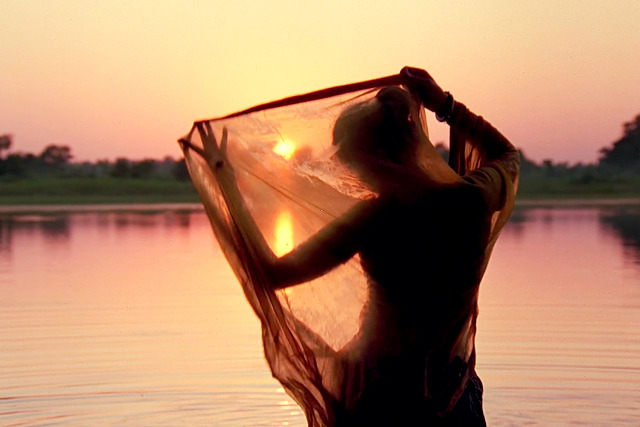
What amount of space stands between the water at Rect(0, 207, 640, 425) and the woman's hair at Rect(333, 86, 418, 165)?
2.69 meters

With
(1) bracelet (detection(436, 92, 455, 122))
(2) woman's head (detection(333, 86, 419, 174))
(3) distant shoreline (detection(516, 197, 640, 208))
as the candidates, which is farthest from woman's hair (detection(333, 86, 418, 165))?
(3) distant shoreline (detection(516, 197, 640, 208))

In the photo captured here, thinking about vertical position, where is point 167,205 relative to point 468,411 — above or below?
above

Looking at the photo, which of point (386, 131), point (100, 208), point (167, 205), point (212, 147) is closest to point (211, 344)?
point (212, 147)

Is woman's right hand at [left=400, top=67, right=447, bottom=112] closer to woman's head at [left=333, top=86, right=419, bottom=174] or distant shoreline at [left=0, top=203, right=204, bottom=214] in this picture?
woman's head at [left=333, top=86, right=419, bottom=174]

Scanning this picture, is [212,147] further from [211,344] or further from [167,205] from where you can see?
[167,205]

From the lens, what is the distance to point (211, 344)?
8516 mm

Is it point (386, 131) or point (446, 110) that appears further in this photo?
point (446, 110)

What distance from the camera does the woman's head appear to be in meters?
3.77

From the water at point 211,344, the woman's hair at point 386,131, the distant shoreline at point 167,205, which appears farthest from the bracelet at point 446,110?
the distant shoreline at point 167,205

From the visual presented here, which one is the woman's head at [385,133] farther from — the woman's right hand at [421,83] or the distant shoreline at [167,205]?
the distant shoreline at [167,205]

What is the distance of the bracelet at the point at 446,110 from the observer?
4168 millimetres

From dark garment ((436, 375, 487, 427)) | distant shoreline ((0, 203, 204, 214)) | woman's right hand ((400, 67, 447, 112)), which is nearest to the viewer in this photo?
dark garment ((436, 375, 487, 427))

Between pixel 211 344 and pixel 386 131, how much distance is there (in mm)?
4974

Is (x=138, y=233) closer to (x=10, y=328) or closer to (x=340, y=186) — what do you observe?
(x=10, y=328)
